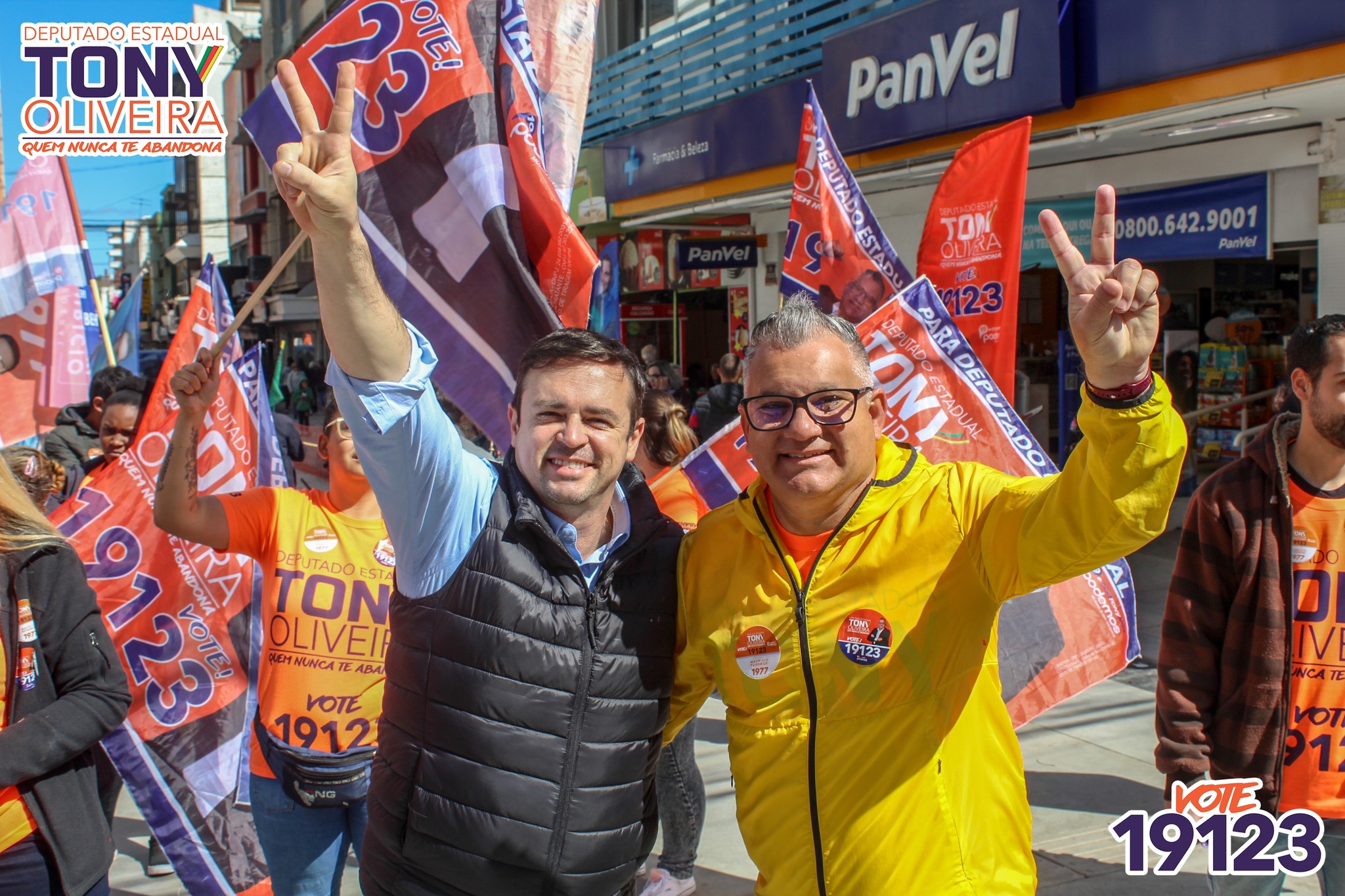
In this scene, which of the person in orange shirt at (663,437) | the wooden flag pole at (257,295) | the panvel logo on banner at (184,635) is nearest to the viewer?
the wooden flag pole at (257,295)

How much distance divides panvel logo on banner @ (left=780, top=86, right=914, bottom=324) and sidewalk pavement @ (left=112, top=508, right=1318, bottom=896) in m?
2.22

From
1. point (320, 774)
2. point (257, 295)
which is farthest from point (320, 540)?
point (257, 295)

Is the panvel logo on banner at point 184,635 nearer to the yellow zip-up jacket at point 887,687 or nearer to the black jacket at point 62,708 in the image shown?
the black jacket at point 62,708

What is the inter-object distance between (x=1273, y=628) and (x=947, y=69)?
7.42 meters

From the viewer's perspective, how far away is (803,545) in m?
2.17

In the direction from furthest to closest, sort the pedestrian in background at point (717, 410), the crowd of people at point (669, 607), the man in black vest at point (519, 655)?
the pedestrian in background at point (717, 410) < the man in black vest at point (519, 655) < the crowd of people at point (669, 607)

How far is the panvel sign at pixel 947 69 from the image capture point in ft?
27.0

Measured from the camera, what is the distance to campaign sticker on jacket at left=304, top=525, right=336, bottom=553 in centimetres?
325

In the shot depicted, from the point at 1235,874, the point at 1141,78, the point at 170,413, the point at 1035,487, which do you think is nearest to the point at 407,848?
the point at 1035,487

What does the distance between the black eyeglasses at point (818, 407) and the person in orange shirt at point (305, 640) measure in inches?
58.1

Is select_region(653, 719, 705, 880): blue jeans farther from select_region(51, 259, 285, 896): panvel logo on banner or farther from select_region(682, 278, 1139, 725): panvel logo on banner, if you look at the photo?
select_region(51, 259, 285, 896): panvel logo on banner

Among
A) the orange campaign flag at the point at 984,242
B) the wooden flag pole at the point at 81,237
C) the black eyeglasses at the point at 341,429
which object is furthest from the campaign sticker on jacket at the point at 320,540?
the wooden flag pole at the point at 81,237

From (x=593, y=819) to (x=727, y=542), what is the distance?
591mm

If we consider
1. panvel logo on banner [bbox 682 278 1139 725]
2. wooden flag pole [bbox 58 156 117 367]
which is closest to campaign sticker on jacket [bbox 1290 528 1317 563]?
panvel logo on banner [bbox 682 278 1139 725]
